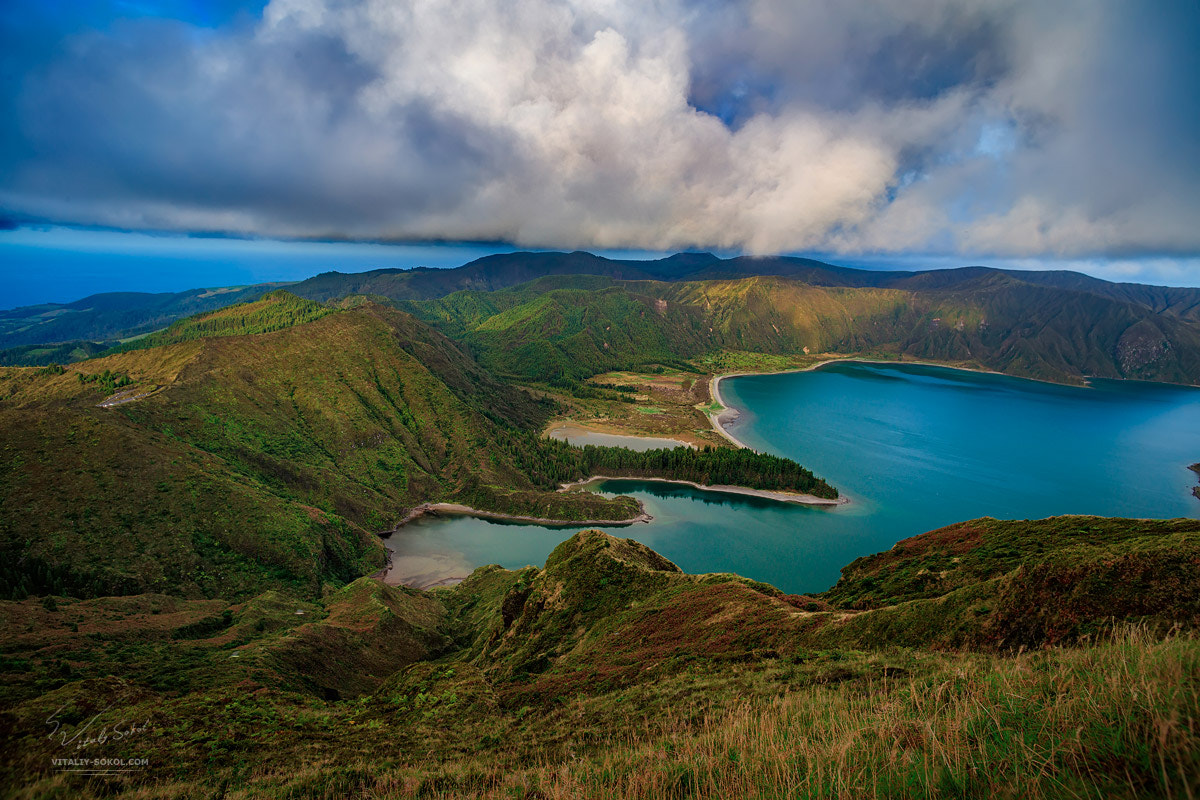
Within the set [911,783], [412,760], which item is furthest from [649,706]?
[911,783]

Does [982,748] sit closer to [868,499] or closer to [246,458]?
[246,458]

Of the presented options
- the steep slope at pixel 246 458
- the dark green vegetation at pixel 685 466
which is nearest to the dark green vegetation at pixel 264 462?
the steep slope at pixel 246 458

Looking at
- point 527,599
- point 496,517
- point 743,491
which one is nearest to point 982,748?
point 527,599

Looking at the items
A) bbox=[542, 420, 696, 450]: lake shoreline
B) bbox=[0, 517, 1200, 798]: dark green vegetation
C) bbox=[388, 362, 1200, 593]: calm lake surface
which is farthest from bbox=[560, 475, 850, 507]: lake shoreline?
bbox=[0, 517, 1200, 798]: dark green vegetation

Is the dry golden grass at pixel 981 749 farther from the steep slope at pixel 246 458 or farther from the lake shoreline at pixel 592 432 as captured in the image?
the lake shoreline at pixel 592 432

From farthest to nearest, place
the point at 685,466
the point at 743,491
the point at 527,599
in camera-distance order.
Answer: the point at 685,466 < the point at 743,491 < the point at 527,599

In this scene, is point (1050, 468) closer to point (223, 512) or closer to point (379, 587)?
point (379, 587)

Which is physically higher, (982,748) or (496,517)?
(982,748)
